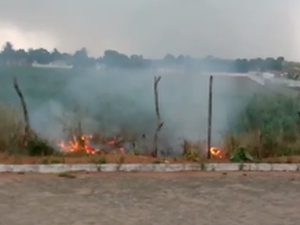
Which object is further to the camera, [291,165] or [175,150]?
[175,150]

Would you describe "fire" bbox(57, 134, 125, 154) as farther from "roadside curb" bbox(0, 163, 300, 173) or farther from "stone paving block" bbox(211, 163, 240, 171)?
"stone paving block" bbox(211, 163, 240, 171)

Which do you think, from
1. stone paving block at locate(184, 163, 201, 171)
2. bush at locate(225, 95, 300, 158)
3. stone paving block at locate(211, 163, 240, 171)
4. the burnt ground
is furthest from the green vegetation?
the burnt ground

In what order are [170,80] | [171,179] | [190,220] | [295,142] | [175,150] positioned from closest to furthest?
[190,220]
[171,179]
[295,142]
[175,150]
[170,80]

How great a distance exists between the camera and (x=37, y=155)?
1149 cm

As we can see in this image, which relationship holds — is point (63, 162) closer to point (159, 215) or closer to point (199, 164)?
point (199, 164)

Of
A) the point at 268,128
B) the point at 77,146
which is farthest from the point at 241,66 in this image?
the point at 77,146

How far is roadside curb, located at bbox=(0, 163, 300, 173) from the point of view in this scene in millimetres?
10125

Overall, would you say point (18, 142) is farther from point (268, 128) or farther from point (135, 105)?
point (135, 105)

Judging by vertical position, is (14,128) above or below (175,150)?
above

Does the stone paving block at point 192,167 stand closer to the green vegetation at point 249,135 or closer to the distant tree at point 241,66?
the green vegetation at point 249,135

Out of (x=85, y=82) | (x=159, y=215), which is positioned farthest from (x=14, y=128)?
(x=85, y=82)

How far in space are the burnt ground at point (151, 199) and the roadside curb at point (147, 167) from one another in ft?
1.10

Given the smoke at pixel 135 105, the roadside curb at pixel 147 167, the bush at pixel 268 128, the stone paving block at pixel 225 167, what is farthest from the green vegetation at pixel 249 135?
the smoke at pixel 135 105

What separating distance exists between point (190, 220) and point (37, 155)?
543 cm
